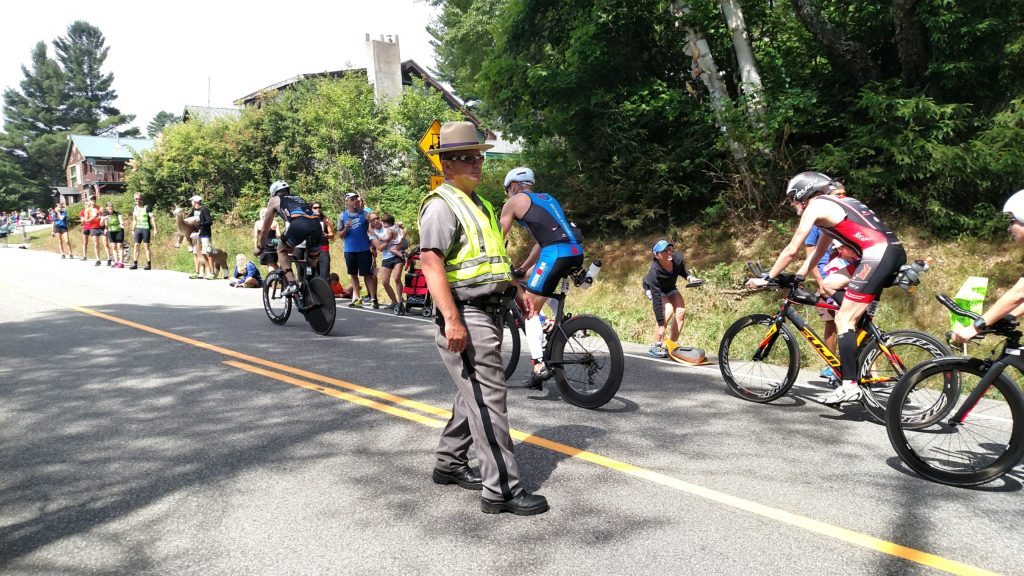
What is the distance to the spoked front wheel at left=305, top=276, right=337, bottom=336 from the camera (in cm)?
945

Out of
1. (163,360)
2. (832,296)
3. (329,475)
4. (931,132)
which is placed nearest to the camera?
(329,475)

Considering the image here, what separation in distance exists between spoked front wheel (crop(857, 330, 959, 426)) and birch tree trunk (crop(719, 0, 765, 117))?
26.5 feet

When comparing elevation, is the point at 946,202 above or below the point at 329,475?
above

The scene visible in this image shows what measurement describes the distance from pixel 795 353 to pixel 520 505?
3.18 m

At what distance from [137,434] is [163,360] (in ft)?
8.89

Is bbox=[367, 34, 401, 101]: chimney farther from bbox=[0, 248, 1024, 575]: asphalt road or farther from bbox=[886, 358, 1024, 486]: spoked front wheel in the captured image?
bbox=[886, 358, 1024, 486]: spoked front wheel

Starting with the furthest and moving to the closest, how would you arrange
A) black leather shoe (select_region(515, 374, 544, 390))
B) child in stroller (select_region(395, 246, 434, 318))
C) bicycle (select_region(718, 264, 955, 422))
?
child in stroller (select_region(395, 246, 434, 318)) < black leather shoe (select_region(515, 374, 544, 390)) < bicycle (select_region(718, 264, 955, 422))

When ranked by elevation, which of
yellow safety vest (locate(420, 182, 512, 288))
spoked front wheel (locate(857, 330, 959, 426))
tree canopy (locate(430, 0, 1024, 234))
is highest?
tree canopy (locate(430, 0, 1024, 234))

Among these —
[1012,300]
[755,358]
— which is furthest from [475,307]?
[755,358]

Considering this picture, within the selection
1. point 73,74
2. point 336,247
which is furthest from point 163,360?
point 73,74

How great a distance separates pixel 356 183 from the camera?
30.3 meters

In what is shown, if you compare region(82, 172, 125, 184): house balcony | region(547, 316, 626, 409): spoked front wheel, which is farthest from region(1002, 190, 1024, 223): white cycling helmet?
region(82, 172, 125, 184): house balcony

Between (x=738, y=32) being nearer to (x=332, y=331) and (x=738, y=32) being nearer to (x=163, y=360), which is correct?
(x=332, y=331)

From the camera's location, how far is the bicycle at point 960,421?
13.5 ft
